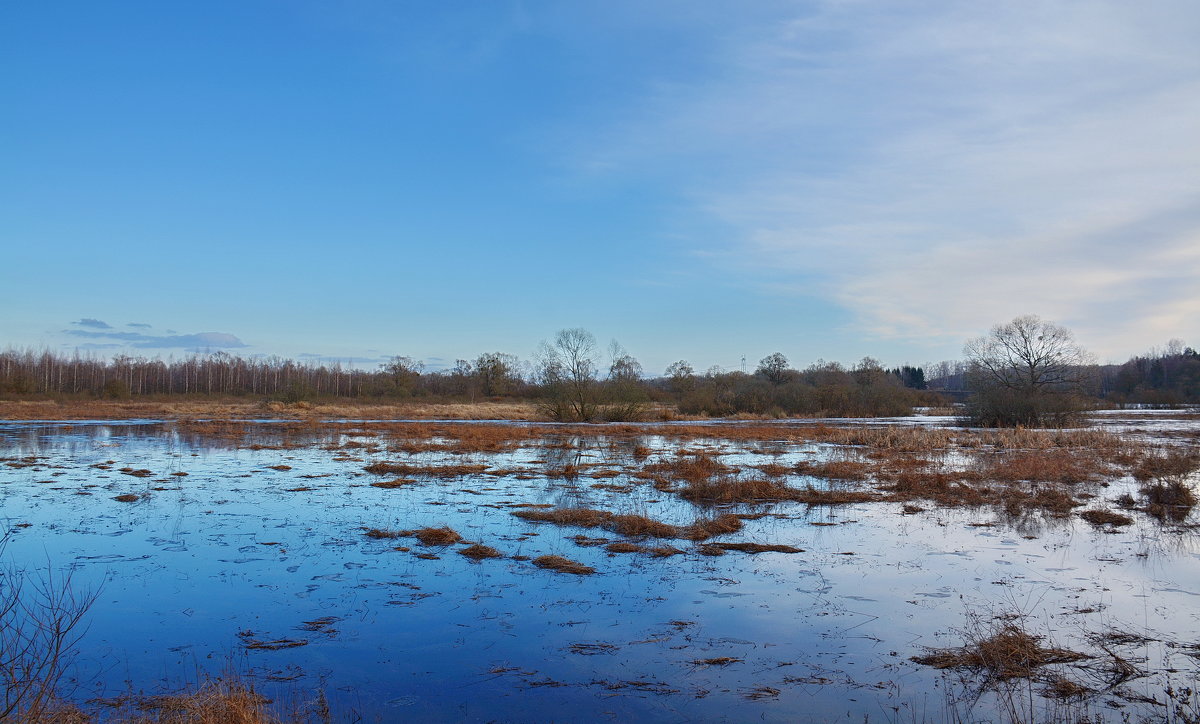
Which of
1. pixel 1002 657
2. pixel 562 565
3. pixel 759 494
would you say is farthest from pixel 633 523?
pixel 1002 657

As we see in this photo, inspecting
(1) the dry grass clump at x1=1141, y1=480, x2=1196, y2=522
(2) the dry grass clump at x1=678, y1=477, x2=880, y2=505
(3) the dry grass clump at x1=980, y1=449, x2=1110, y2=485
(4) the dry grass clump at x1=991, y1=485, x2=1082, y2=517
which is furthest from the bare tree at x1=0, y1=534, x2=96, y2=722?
(3) the dry grass clump at x1=980, y1=449, x2=1110, y2=485

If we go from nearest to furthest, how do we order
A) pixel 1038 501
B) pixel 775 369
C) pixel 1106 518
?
pixel 1106 518 < pixel 1038 501 < pixel 775 369

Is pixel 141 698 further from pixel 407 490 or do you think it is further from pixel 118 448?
pixel 118 448

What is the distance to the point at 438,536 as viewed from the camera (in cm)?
1248

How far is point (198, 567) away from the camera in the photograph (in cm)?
1055

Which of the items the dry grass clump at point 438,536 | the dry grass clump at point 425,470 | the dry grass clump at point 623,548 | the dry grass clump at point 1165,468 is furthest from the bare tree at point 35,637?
the dry grass clump at point 1165,468

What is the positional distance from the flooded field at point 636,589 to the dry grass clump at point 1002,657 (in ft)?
0.10

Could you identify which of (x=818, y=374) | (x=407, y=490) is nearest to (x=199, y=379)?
(x=818, y=374)

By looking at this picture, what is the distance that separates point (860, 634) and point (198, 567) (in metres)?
9.25

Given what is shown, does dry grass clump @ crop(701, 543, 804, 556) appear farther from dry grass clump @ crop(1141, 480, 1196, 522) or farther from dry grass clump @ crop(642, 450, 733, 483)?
dry grass clump @ crop(1141, 480, 1196, 522)

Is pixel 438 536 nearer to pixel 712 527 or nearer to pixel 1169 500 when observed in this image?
pixel 712 527

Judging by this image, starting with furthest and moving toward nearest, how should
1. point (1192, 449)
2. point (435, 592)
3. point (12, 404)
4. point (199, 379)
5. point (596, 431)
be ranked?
point (199, 379) → point (12, 404) → point (596, 431) → point (1192, 449) → point (435, 592)

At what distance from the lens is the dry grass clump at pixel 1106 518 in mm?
14453

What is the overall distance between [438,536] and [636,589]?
4.27m
